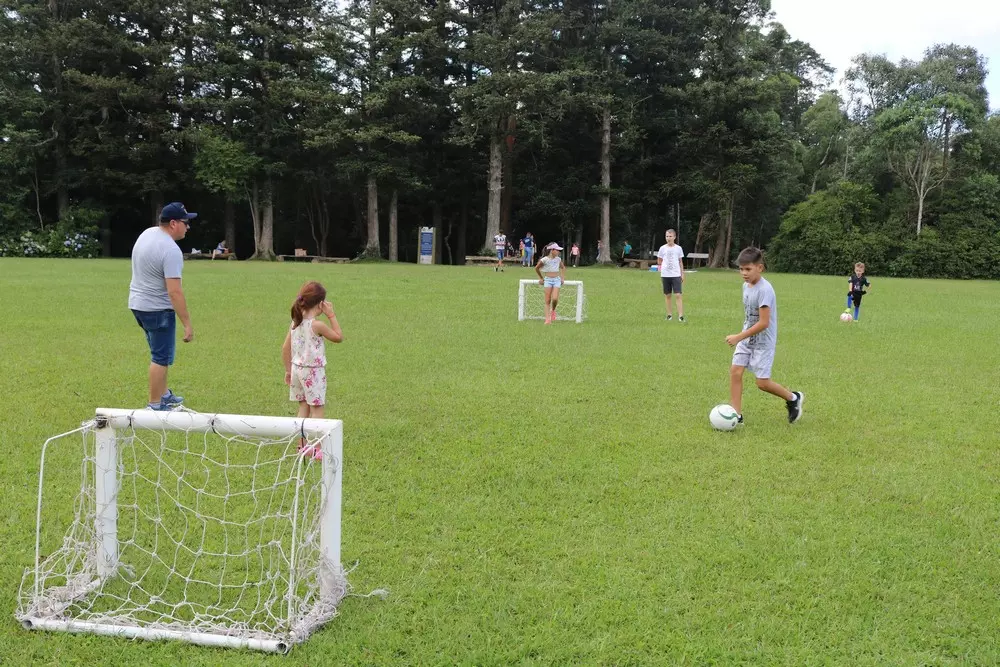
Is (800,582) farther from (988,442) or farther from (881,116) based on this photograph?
(881,116)

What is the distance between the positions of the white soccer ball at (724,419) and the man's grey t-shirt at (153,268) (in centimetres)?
476

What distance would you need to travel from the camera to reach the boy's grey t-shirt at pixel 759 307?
6684mm

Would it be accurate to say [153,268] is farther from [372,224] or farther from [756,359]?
[372,224]

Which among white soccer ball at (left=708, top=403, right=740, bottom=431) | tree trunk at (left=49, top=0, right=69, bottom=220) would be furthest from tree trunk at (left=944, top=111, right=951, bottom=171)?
tree trunk at (left=49, top=0, right=69, bottom=220)

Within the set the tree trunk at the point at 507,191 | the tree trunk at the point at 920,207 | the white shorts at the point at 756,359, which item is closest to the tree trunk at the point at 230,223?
the tree trunk at the point at 507,191

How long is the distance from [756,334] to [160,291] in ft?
17.0

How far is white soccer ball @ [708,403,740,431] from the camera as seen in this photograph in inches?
262

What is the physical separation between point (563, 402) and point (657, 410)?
0.92 meters

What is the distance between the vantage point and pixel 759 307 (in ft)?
22.0

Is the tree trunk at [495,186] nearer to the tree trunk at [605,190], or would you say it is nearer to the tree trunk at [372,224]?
the tree trunk at [605,190]

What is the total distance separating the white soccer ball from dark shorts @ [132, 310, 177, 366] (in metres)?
4.73

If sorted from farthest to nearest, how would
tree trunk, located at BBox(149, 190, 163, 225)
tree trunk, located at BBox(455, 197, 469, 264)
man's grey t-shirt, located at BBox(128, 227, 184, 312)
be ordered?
1. tree trunk, located at BBox(455, 197, 469, 264)
2. tree trunk, located at BBox(149, 190, 163, 225)
3. man's grey t-shirt, located at BBox(128, 227, 184, 312)

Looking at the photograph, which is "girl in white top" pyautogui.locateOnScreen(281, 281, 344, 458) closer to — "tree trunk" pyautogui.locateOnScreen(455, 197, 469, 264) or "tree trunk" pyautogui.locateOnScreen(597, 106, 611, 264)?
"tree trunk" pyautogui.locateOnScreen(597, 106, 611, 264)

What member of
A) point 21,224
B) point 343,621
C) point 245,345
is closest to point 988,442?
point 343,621
